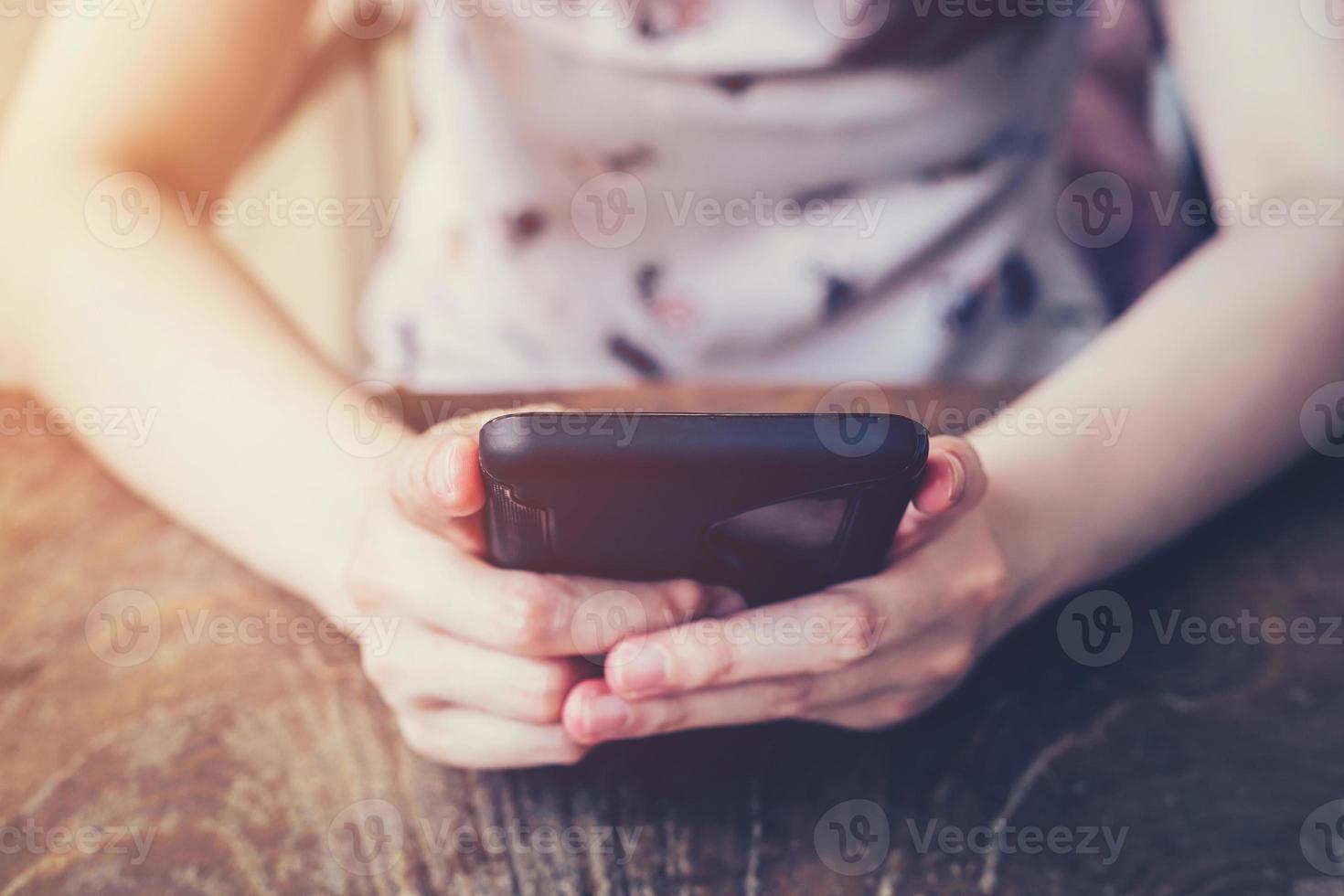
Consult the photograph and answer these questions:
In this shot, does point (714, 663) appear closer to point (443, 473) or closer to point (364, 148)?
point (443, 473)

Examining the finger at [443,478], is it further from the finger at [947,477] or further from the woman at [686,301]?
the finger at [947,477]

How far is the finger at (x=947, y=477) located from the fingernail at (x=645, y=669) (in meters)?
0.12

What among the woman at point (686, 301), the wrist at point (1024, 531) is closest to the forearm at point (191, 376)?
the woman at point (686, 301)

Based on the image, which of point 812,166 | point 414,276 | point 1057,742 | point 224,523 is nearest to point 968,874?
point 1057,742

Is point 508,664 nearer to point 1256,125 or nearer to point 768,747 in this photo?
point 768,747

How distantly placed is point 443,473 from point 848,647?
182 mm

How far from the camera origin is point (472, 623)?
37 cm

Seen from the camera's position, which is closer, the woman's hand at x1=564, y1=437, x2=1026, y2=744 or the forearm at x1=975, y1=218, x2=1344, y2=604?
the woman's hand at x1=564, y1=437, x2=1026, y2=744

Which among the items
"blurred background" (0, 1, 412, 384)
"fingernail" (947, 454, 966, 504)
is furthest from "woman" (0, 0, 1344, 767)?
"blurred background" (0, 1, 412, 384)

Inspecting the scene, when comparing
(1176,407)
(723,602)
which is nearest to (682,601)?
(723,602)

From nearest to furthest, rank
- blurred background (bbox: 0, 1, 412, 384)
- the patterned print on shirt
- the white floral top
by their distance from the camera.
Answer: the white floral top
the patterned print on shirt
blurred background (bbox: 0, 1, 412, 384)

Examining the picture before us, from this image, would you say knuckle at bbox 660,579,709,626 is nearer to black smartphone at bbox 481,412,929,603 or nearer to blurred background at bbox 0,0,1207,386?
black smartphone at bbox 481,412,929,603

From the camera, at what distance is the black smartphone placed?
28 centimetres

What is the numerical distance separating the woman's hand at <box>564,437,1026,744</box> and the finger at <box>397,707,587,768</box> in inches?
0.7
